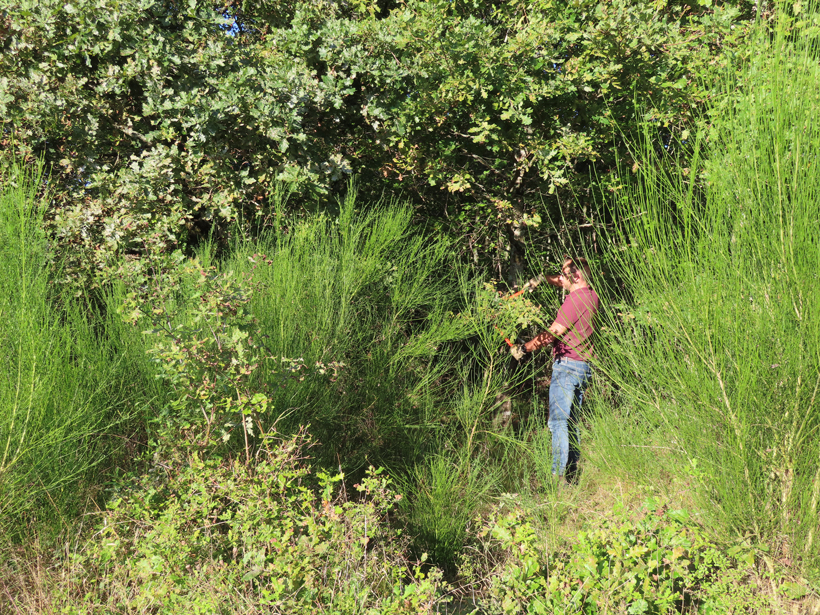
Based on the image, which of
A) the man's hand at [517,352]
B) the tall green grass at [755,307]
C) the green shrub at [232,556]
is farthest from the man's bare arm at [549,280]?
the green shrub at [232,556]

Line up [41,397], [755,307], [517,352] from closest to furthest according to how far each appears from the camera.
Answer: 1. [755,307]
2. [41,397]
3. [517,352]

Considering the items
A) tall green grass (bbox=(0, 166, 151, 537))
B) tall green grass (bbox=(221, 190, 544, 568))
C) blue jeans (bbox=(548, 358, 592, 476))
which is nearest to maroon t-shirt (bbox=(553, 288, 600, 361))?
blue jeans (bbox=(548, 358, 592, 476))

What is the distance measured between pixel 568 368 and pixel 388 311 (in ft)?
4.37

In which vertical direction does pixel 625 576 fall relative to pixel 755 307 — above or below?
below

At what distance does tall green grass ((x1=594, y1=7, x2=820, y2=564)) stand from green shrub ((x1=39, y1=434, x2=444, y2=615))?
1397 mm

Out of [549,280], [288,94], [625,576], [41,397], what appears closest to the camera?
[625,576]

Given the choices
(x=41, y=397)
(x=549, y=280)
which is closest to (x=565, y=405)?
(x=549, y=280)

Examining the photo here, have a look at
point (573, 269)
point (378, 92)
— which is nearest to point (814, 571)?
point (573, 269)

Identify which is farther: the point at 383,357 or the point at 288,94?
the point at 288,94

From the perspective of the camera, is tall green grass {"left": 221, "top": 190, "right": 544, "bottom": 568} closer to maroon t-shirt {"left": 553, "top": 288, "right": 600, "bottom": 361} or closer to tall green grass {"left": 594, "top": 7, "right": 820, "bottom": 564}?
maroon t-shirt {"left": 553, "top": 288, "right": 600, "bottom": 361}

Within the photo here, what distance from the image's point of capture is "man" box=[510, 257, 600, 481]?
154 inches

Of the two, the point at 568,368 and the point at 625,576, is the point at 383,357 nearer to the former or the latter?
the point at 568,368

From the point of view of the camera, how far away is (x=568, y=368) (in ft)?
13.6

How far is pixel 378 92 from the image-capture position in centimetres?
445
